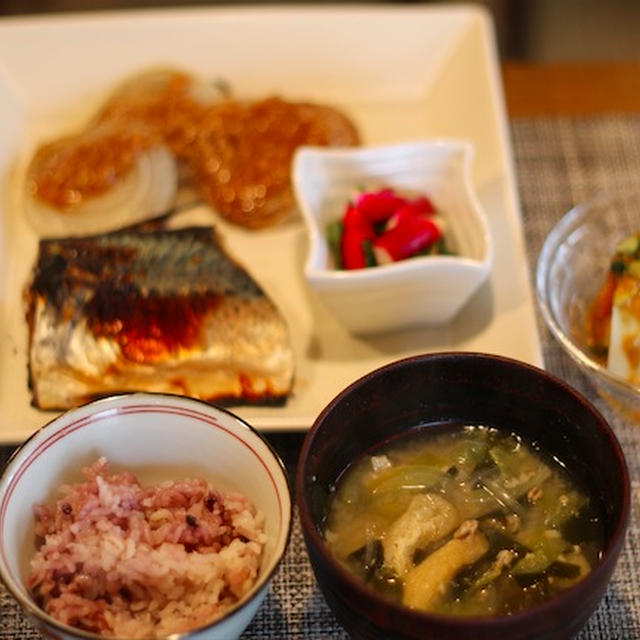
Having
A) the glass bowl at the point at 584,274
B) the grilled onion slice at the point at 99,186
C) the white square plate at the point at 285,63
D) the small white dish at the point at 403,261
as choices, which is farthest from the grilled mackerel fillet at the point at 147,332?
the glass bowl at the point at 584,274

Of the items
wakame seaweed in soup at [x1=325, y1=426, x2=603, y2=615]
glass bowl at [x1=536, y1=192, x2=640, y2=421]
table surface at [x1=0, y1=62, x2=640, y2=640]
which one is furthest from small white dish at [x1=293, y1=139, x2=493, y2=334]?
wakame seaweed in soup at [x1=325, y1=426, x2=603, y2=615]

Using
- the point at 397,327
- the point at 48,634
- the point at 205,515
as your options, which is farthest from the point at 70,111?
the point at 48,634

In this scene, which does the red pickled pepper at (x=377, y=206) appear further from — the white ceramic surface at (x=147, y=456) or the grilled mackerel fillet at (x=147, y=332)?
the white ceramic surface at (x=147, y=456)

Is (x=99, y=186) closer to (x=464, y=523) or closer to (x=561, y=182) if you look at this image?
(x=561, y=182)

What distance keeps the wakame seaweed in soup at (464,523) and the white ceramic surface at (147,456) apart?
0.13 metres

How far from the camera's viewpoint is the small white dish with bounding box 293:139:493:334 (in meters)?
2.03

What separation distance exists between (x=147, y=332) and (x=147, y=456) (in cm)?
41

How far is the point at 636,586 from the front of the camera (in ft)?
5.79

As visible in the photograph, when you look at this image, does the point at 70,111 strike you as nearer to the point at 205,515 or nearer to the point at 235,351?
the point at 235,351

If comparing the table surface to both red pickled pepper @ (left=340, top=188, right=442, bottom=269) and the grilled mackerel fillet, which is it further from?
red pickled pepper @ (left=340, top=188, right=442, bottom=269)

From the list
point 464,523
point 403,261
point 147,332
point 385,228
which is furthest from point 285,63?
point 464,523

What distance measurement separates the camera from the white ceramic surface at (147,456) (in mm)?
1523

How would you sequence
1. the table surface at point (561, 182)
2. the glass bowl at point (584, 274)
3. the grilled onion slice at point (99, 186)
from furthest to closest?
the grilled onion slice at point (99, 186) < the glass bowl at point (584, 274) < the table surface at point (561, 182)

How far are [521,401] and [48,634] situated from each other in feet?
2.87
